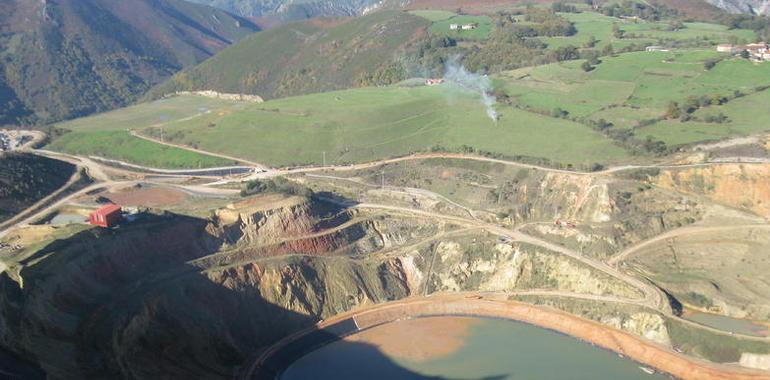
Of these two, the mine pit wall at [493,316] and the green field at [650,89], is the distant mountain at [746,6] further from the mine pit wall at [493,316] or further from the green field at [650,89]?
the mine pit wall at [493,316]

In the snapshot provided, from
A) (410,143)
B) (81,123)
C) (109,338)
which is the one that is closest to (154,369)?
(109,338)

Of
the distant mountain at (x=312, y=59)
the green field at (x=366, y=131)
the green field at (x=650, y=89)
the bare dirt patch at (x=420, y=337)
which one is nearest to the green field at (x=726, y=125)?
the green field at (x=650, y=89)

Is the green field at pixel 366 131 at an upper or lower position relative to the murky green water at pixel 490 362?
upper

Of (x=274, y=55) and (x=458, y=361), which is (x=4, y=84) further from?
(x=458, y=361)

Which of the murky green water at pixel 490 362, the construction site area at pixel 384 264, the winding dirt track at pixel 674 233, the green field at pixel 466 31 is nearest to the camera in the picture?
the construction site area at pixel 384 264

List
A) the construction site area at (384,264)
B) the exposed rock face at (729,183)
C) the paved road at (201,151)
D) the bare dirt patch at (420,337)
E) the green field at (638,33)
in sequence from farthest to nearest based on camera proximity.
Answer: the green field at (638,33) → the paved road at (201,151) → the exposed rock face at (729,183) → the bare dirt patch at (420,337) → the construction site area at (384,264)

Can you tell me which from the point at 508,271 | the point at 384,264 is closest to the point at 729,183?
the point at 508,271
